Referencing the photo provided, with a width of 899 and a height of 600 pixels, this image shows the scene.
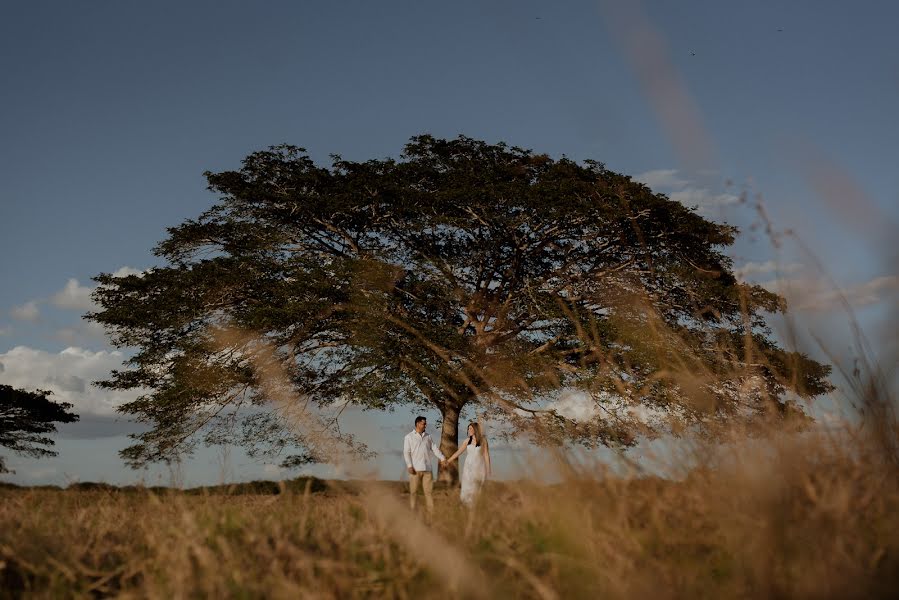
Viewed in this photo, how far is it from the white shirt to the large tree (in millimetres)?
5441

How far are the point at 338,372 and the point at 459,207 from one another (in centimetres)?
481

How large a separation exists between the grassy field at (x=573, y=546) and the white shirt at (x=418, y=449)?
6.36 m

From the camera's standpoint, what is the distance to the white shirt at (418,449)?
383 inches

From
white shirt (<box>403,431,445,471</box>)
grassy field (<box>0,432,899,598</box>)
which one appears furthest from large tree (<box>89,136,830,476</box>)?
grassy field (<box>0,432,899,598</box>)

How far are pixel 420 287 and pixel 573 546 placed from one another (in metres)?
15.5

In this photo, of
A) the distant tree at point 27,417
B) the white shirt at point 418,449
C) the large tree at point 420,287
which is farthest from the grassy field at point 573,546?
the distant tree at point 27,417

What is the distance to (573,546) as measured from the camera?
8.34 ft

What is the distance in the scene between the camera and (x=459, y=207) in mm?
18172

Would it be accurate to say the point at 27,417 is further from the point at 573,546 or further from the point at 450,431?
the point at 573,546

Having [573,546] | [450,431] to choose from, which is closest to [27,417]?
[450,431]

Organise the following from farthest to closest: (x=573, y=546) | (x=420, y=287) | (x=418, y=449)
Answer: (x=420, y=287) → (x=418, y=449) → (x=573, y=546)

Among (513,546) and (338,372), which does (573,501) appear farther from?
(338,372)

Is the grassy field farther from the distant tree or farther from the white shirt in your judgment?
the distant tree

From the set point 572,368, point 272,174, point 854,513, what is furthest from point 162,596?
point 272,174
